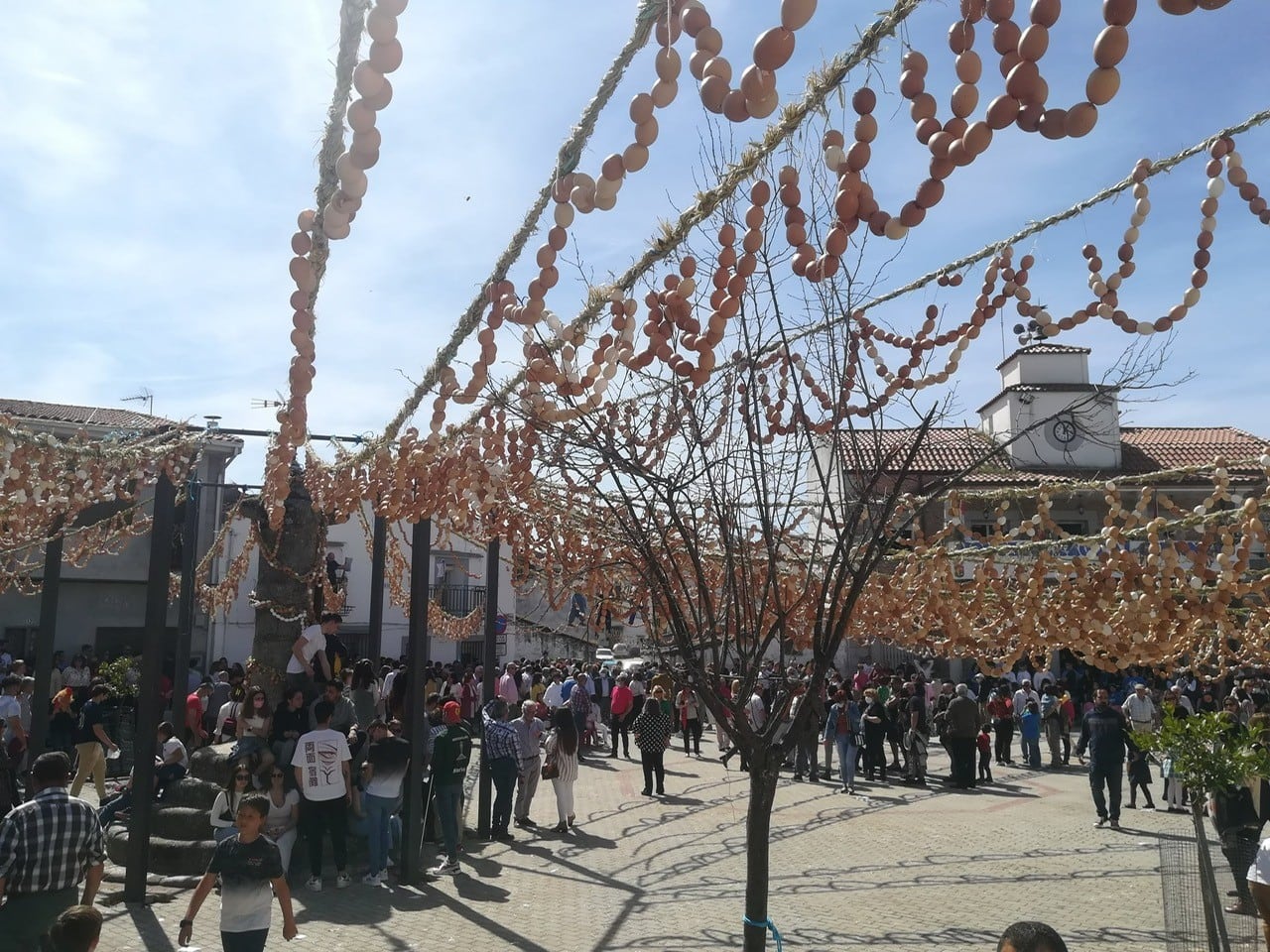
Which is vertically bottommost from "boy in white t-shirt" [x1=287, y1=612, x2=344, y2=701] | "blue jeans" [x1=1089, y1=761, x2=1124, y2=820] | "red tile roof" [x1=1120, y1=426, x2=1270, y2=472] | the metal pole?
"blue jeans" [x1=1089, y1=761, x2=1124, y2=820]

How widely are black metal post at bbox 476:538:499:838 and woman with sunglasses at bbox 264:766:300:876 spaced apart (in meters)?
3.03

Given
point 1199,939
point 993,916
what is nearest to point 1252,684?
point 993,916

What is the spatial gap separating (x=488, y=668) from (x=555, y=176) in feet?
27.9

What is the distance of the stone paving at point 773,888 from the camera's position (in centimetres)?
724

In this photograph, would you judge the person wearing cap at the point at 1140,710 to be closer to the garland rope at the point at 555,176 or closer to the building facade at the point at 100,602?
the garland rope at the point at 555,176

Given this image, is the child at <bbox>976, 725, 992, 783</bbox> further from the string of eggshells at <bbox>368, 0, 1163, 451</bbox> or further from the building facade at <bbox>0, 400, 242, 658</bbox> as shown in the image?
the building facade at <bbox>0, 400, 242, 658</bbox>

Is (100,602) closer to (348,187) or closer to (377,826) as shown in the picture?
(377,826)

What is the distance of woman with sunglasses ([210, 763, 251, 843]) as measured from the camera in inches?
286

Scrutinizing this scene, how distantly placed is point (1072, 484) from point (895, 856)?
18.3 feet

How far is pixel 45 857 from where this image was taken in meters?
4.80

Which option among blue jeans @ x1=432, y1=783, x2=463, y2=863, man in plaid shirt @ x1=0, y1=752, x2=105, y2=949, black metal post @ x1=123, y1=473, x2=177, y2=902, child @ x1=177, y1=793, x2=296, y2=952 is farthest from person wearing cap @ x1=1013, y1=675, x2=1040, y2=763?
man in plaid shirt @ x1=0, y1=752, x2=105, y2=949

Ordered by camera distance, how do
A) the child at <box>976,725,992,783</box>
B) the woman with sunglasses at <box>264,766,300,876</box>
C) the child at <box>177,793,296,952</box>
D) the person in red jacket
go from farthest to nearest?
the person in red jacket < the child at <box>976,725,992,783</box> < the woman with sunglasses at <box>264,766,300,876</box> < the child at <box>177,793,296,952</box>

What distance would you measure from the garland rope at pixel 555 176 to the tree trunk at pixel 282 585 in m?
4.80

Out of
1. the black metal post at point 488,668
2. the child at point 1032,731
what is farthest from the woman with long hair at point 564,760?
the child at point 1032,731
